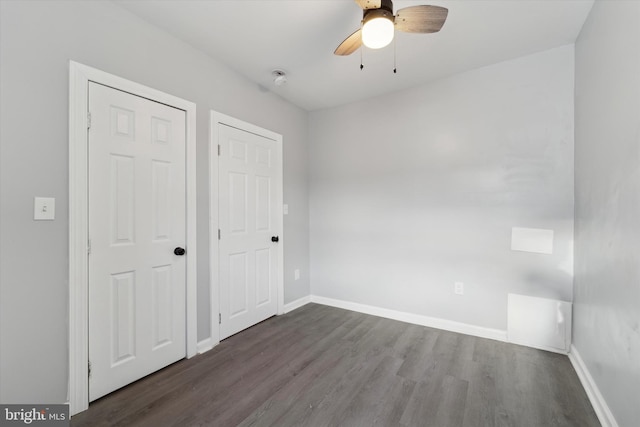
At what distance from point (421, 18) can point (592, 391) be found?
266cm

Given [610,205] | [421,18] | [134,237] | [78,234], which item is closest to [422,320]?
[610,205]

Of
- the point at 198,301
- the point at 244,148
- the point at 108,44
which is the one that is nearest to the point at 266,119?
the point at 244,148

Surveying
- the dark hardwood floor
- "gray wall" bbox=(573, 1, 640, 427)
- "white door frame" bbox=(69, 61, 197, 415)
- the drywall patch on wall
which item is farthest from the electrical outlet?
"white door frame" bbox=(69, 61, 197, 415)

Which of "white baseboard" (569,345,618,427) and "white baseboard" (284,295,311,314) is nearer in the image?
"white baseboard" (569,345,618,427)

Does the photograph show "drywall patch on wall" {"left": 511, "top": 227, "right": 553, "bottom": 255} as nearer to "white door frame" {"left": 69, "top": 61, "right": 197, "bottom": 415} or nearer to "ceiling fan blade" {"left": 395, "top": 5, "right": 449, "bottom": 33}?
"ceiling fan blade" {"left": 395, "top": 5, "right": 449, "bottom": 33}

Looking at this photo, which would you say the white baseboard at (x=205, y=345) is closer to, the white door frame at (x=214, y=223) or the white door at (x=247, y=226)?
the white door frame at (x=214, y=223)

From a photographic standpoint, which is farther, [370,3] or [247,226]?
[247,226]

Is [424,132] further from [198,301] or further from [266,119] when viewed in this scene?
[198,301]

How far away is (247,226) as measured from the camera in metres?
2.91

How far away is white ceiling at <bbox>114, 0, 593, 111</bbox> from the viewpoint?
1884 mm

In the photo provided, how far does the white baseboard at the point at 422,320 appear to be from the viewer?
2641 mm

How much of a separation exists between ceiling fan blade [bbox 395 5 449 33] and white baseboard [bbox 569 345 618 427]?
2.49 meters

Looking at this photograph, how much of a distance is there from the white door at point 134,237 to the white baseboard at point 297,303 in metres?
1.36

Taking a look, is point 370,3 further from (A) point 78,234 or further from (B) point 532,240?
(B) point 532,240
